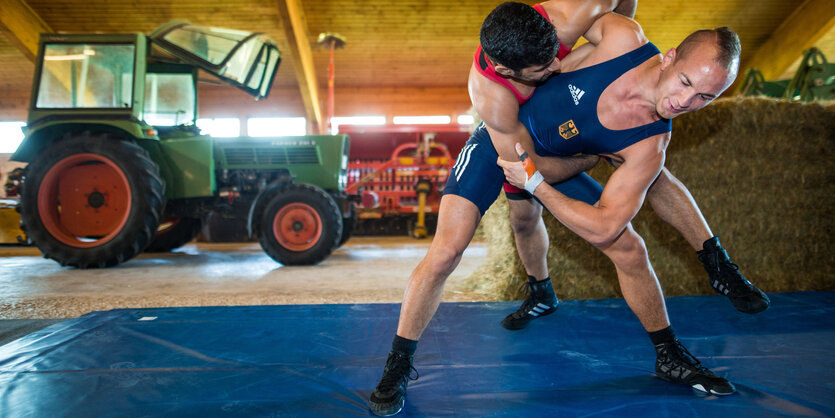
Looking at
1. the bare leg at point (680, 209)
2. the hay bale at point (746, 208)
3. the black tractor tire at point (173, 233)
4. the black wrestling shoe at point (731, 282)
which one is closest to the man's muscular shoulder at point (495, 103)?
the bare leg at point (680, 209)

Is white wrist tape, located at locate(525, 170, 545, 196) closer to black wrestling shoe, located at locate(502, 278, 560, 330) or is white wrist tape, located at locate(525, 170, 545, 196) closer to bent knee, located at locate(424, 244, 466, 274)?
bent knee, located at locate(424, 244, 466, 274)

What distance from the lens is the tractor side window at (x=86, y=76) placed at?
396 centimetres

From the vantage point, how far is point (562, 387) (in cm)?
135

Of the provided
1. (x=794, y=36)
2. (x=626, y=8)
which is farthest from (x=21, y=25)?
(x=794, y=36)

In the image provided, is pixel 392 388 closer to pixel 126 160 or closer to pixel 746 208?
pixel 746 208

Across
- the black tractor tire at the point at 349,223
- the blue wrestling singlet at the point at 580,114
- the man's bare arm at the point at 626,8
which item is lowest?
the black tractor tire at the point at 349,223

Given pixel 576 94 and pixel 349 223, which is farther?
pixel 349 223

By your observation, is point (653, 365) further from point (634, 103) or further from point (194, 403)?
point (194, 403)

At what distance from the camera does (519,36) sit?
48.4 inches

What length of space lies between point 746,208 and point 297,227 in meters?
3.55

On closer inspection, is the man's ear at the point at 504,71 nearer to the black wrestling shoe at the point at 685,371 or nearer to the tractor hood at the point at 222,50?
the black wrestling shoe at the point at 685,371

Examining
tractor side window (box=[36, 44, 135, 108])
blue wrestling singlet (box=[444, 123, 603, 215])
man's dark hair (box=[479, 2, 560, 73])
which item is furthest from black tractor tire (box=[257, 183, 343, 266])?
man's dark hair (box=[479, 2, 560, 73])

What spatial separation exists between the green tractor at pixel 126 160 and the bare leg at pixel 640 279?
10.0 ft

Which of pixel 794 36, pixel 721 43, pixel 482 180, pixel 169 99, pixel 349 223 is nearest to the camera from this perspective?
pixel 721 43
